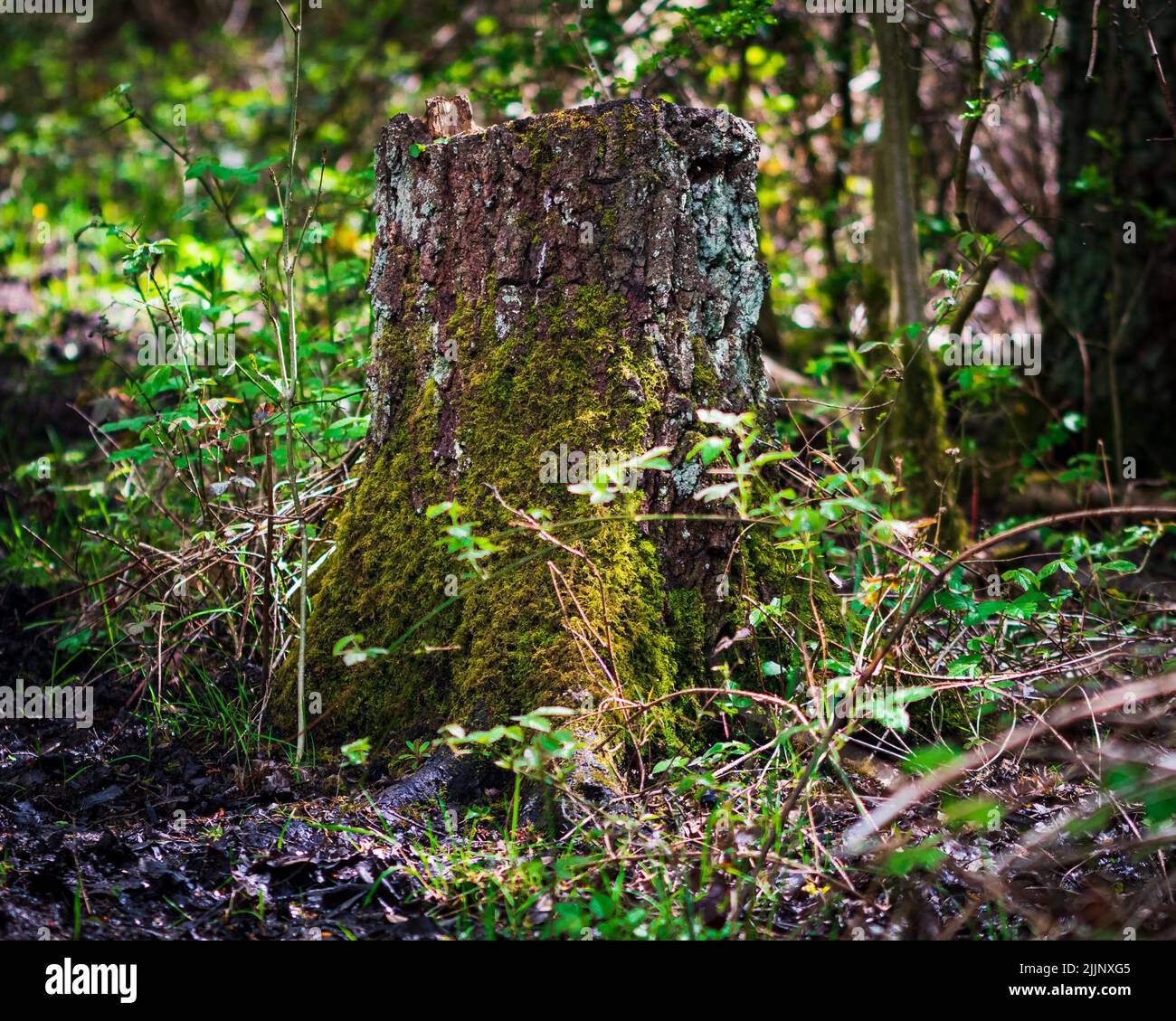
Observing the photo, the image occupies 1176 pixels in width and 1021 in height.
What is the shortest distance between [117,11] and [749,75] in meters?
9.77

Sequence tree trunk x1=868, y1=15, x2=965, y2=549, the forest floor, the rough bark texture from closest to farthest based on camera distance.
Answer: the forest floor
the rough bark texture
tree trunk x1=868, y1=15, x2=965, y2=549

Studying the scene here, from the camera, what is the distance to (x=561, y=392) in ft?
8.50

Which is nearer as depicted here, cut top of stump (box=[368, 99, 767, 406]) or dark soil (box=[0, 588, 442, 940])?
dark soil (box=[0, 588, 442, 940])

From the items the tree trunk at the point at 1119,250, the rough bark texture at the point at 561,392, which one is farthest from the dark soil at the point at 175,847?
the tree trunk at the point at 1119,250

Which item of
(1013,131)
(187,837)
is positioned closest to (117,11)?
(1013,131)

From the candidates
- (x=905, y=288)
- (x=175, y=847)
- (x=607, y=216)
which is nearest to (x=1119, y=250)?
(x=905, y=288)

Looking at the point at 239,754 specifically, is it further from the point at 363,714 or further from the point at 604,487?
the point at 604,487

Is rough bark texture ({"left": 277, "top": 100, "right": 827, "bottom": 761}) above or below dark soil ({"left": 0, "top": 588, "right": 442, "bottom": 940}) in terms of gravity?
above

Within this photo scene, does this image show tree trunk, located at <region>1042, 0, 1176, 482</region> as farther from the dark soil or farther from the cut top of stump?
the dark soil

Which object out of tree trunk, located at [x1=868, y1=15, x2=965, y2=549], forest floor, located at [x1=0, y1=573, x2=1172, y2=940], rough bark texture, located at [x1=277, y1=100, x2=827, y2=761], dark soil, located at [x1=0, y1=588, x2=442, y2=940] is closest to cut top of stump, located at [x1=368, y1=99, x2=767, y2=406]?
rough bark texture, located at [x1=277, y1=100, x2=827, y2=761]

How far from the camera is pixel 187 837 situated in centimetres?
222

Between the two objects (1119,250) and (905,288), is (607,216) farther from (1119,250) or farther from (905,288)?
(1119,250)

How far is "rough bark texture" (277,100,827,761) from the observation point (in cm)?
249

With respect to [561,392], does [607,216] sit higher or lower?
higher
